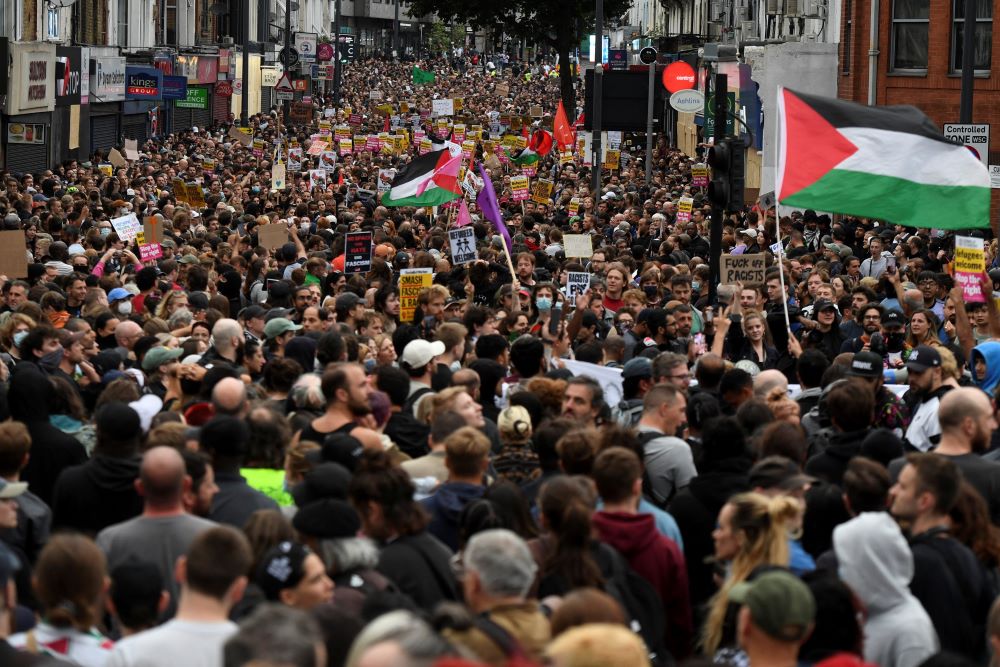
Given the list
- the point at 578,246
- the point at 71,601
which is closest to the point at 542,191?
the point at 578,246

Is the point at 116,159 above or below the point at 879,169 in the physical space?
above

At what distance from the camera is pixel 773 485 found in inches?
272

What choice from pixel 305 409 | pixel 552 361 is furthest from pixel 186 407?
pixel 552 361

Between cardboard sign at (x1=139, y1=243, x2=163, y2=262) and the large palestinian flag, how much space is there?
320 inches

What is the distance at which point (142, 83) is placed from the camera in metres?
48.1

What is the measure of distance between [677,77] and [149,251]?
2273 centimetres

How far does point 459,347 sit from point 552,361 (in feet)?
3.89

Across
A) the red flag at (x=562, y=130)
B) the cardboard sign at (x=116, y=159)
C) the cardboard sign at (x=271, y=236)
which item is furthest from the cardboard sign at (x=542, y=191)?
the cardboard sign at (x=116, y=159)

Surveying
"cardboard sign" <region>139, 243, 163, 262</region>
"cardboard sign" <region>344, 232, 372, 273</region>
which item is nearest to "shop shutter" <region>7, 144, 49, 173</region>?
"cardboard sign" <region>139, 243, 163, 262</region>

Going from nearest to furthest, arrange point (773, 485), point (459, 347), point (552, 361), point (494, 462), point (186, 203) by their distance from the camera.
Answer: point (773, 485), point (494, 462), point (459, 347), point (552, 361), point (186, 203)

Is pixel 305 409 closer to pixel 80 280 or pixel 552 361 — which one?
pixel 552 361

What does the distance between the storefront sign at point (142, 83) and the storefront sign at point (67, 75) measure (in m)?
4.27

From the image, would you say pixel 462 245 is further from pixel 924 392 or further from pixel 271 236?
pixel 924 392

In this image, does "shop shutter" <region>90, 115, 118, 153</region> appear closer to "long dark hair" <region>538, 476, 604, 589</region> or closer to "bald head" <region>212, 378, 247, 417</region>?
"bald head" <region>212, 378, 247, 417</region>
